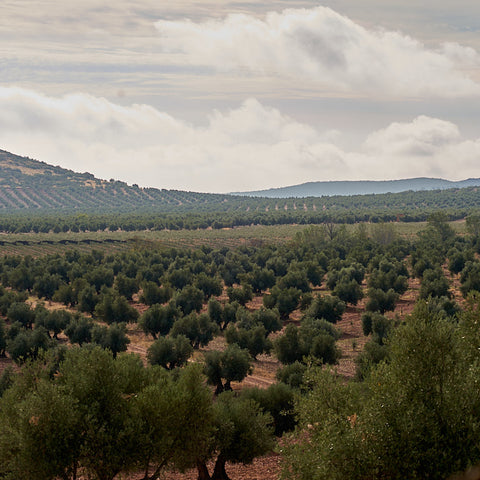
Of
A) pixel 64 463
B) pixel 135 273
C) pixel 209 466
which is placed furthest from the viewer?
pixel 135 273

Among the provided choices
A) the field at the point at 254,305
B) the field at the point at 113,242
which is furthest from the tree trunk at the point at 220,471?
the field at the point at 113,242

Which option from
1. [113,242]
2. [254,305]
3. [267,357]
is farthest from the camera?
[113,242]

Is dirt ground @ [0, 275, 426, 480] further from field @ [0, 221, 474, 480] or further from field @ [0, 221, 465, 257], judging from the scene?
field @ [0, 221, 465, 257]

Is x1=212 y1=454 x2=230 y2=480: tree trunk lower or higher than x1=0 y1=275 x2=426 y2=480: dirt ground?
higher

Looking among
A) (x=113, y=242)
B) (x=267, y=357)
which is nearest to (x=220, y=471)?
(x=267, y=357)

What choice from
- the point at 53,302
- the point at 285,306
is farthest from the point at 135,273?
the point at 285,306

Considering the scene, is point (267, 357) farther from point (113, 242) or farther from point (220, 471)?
point (113, 242)

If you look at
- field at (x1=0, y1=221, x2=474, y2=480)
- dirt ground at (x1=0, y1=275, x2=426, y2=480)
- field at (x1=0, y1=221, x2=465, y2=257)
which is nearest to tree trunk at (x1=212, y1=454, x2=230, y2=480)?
dirt ground at (x1=0, y1=275, x2=426, y2=480)

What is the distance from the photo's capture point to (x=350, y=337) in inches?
3029

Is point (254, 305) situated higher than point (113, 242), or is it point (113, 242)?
point (113, 242)

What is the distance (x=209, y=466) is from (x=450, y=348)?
2040 cm

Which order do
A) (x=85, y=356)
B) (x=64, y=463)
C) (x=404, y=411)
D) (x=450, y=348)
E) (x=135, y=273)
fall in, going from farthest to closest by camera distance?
(x=135, y=273) < (x=85, y=356) < (x=64, y=463) < (x=450, y=348) < (x=404, y=411)

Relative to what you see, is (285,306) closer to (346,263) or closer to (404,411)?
(346,263)

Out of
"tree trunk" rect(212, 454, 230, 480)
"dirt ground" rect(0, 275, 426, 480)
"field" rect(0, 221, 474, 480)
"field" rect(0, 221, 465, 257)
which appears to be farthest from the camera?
"field" rect(0, 221, 465, 257)
